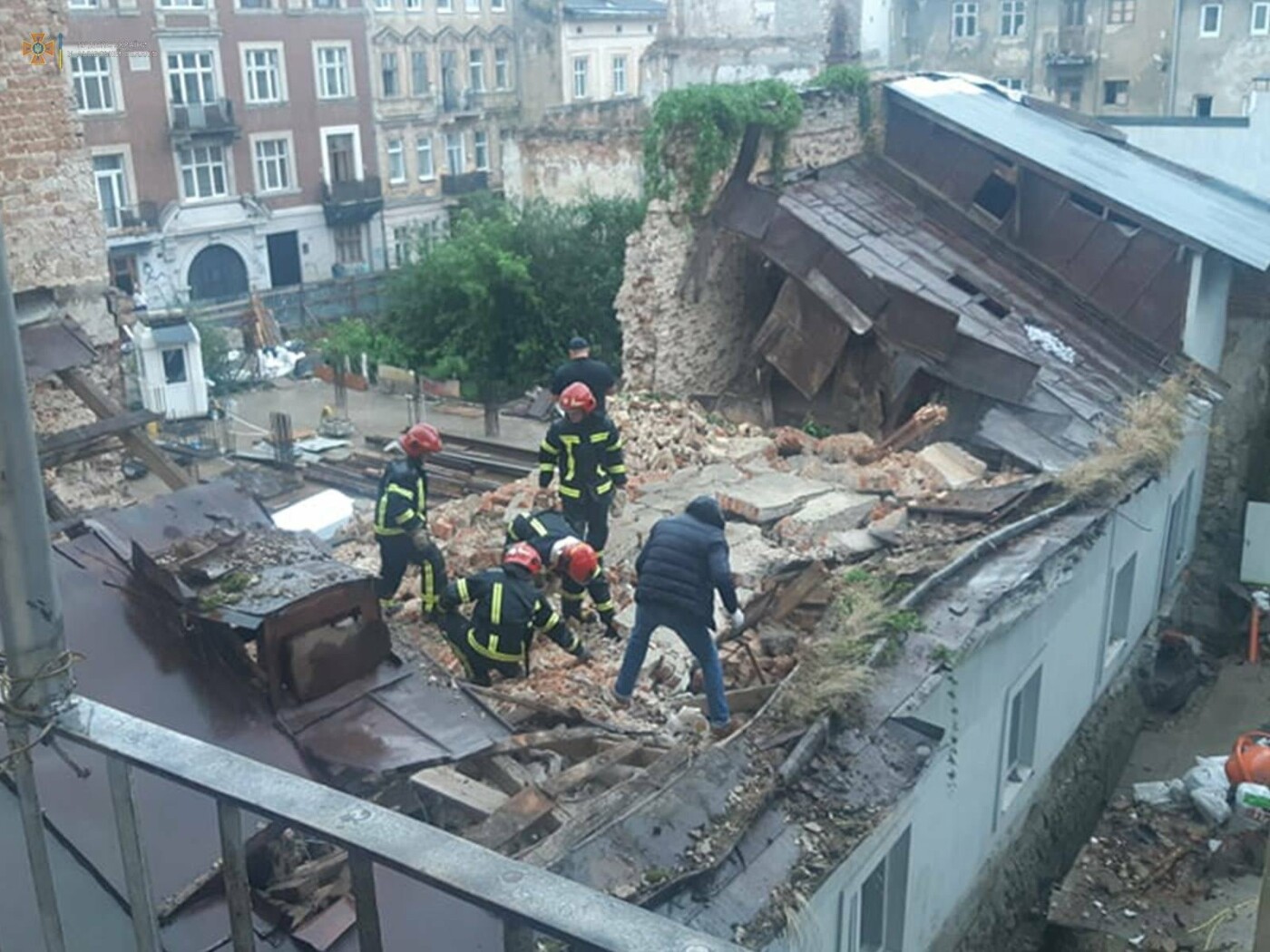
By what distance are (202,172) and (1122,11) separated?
1056 inches

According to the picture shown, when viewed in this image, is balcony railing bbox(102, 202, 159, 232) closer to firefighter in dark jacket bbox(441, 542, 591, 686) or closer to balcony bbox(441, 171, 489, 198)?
balcony bbox(441, 171, 489, 198)

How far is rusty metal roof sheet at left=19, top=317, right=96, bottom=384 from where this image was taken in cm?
876

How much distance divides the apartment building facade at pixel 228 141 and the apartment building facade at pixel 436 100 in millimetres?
793

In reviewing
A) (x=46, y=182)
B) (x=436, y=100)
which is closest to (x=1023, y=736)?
(x=46, y=182)

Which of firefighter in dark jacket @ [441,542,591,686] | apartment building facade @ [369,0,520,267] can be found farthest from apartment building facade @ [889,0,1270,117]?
firefighter in dark jacket @ [441,542,591,686]

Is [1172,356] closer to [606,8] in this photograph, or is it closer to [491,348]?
[491,348]

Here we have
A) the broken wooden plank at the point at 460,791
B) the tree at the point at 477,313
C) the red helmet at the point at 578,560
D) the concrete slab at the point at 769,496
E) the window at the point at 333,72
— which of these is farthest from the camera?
the window at the point at 333,72

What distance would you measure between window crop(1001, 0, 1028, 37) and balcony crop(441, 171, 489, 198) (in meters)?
17.0

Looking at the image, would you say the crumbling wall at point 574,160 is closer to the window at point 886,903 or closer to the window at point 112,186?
the window at point 112,186

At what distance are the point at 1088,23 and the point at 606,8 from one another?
49.9ft

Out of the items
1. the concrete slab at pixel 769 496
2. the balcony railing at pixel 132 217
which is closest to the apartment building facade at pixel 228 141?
the balcony railing at pixel 132 217

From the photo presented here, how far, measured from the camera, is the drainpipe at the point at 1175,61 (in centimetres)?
3506

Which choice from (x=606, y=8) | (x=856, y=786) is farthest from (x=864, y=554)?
(x=606, y=8)

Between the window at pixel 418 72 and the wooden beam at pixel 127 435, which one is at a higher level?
the window at pixel 418 72
